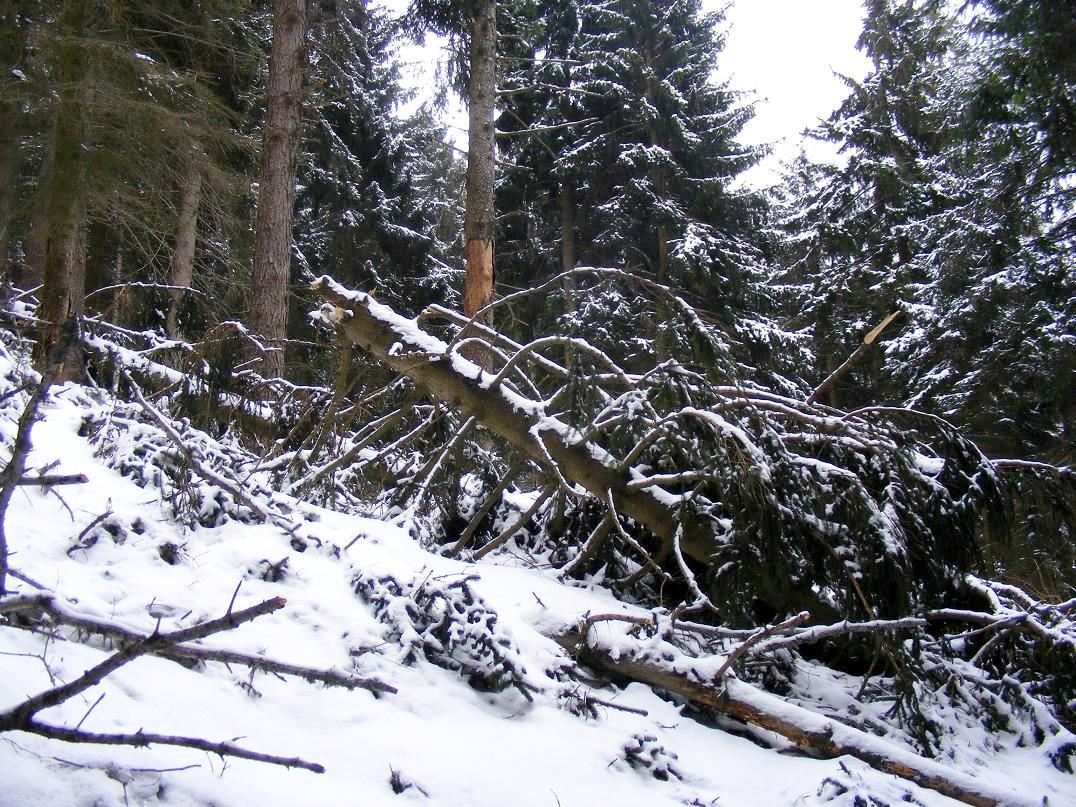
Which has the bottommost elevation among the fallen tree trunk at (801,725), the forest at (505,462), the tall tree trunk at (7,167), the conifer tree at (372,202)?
the fallen tree trunk at (801,725)

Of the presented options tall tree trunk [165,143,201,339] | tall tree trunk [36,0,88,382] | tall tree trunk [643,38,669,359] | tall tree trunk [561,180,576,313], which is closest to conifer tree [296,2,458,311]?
tall tree trunk [561,180,576,313]

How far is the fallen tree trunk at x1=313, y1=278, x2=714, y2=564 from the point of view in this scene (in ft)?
14.3

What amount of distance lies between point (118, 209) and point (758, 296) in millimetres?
10734

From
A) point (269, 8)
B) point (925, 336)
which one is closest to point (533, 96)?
point (269, 8)

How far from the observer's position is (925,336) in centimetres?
A: 1161

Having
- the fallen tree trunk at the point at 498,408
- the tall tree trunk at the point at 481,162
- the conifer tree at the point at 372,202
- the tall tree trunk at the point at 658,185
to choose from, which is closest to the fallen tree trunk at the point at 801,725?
the fallen tree trunk at the point at 498,408

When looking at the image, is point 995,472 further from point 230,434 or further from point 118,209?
point 118,209

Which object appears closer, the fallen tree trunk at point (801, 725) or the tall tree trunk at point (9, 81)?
the fallen tree trunk at point (801, 725)

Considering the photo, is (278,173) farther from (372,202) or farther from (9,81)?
(372,202)

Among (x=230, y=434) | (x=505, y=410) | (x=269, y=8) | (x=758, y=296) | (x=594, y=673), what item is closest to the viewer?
(x=594, y=673)

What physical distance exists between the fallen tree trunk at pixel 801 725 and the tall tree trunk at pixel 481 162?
5.51m

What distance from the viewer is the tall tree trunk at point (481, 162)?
8703 mm

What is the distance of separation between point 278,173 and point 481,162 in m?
2.47

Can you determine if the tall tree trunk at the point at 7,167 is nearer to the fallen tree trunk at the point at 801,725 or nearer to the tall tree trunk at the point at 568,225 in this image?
the fallen tree trunk at the point at 801,725
